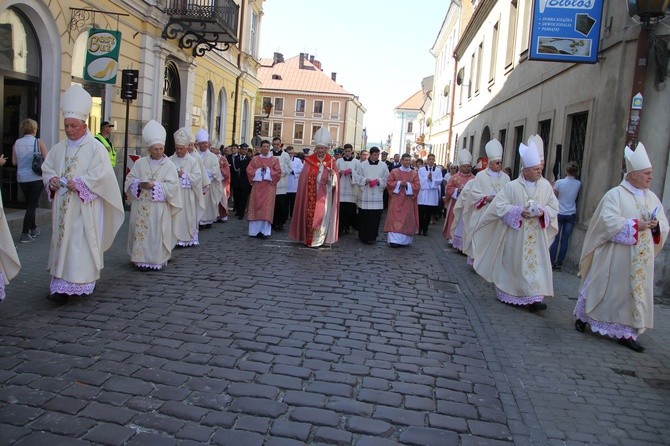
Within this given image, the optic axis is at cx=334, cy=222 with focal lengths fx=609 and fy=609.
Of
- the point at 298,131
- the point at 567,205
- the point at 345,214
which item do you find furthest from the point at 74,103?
the point at 298,131

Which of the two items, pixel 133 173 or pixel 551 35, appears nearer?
pixel 133 173

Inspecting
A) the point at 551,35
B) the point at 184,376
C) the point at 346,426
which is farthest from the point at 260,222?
the point at 346,426

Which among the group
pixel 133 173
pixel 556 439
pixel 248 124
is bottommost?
pixel 556 439

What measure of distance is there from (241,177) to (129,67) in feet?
12.9

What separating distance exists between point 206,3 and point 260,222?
8888 mm

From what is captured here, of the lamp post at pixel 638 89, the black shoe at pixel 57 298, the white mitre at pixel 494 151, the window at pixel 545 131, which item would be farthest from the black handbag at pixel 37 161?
the window at pixel 545 131

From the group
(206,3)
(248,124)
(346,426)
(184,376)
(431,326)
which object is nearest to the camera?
(346,426)

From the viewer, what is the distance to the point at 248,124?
96.9 ft

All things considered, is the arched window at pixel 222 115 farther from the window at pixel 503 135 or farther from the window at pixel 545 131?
the window at pixel 545 131

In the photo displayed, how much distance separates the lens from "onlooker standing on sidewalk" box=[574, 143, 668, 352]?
20.4 feet

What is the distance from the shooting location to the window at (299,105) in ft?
247

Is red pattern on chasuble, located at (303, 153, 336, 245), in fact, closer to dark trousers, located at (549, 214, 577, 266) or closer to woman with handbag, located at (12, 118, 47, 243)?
dark trousers, located at (549, 214, 577, 266)

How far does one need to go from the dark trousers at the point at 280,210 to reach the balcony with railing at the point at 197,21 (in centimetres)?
667

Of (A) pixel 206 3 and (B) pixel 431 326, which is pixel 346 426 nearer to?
(B) pixel 431 326
